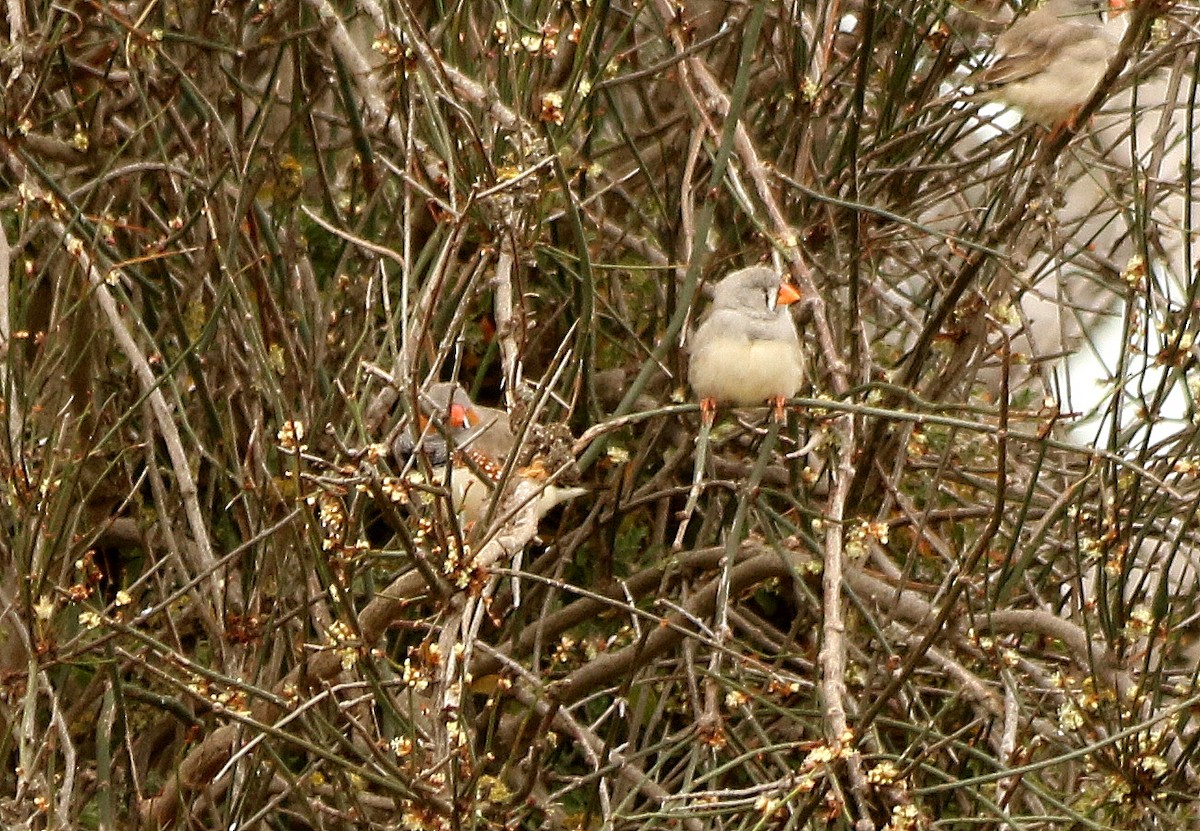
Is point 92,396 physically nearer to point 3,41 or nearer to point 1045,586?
point 3,41

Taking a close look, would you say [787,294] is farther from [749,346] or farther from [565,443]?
[565,443]

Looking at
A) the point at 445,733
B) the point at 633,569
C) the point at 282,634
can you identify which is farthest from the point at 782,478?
the point at 445,733

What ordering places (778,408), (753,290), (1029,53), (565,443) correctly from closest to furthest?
(565,443)
(778,408)
(753,290)
(1029,53)

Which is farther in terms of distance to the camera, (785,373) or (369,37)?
(369,37)

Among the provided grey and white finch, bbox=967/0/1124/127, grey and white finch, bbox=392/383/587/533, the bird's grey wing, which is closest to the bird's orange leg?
grey and white finch, bbox=392/383/587/533

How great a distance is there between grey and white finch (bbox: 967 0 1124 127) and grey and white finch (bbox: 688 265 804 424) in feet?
3.15

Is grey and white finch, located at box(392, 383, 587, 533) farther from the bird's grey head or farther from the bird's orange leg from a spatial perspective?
the bird's grey head

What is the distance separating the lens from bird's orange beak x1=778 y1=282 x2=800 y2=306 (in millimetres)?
5133

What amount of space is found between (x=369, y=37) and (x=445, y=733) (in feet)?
14.6

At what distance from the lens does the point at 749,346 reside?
16.6 feet

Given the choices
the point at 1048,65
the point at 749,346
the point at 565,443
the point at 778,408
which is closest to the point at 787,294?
the point at 749,346

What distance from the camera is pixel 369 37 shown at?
7324 mm

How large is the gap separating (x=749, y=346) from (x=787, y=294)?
20cm

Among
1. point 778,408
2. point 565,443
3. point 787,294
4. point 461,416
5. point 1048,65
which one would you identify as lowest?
point 461,416
